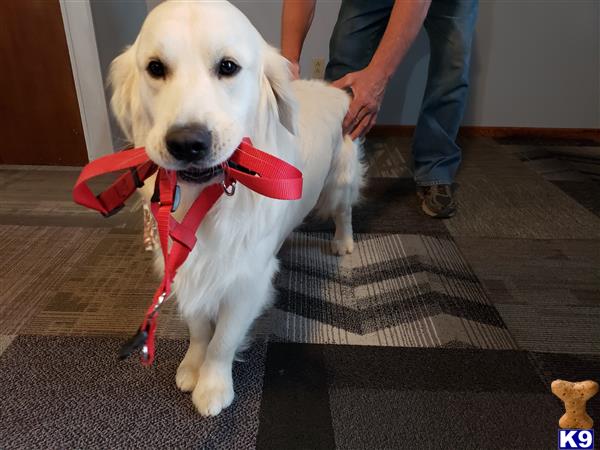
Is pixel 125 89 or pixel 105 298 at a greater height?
pixel 125 89

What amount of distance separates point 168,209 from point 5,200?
5.82ft

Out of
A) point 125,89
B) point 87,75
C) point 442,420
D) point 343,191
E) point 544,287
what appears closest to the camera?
point 125,89

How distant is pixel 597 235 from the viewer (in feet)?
6.25

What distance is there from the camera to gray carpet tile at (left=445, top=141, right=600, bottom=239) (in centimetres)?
194

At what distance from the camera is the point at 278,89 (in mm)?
943

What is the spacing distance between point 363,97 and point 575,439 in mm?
1167

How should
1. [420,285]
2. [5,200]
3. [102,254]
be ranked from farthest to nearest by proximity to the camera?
[5,200], [102,254], [420,285]

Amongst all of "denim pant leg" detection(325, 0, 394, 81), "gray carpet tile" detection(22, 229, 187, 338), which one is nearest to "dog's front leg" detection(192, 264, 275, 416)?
"gray carpet tile" detection(22, 229, 187, 338)

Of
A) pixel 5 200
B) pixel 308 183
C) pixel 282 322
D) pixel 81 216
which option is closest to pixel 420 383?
pixel 282 322

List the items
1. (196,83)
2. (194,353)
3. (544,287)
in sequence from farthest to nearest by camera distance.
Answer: (544,287)
(194,353)
(196,83)

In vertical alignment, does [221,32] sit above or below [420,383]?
above

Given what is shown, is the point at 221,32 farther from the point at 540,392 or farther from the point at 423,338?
the point at 540,392

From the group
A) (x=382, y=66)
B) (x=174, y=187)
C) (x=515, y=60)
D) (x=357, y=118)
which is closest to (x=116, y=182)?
(x=174, y=187)

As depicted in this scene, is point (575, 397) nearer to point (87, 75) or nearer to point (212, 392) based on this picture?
point (212, 392)
